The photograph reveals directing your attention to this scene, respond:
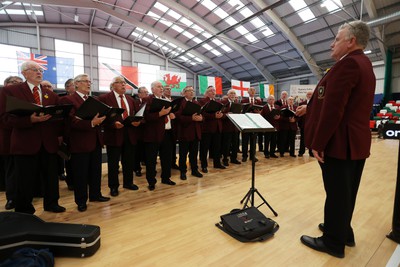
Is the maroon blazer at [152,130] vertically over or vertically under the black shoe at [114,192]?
over

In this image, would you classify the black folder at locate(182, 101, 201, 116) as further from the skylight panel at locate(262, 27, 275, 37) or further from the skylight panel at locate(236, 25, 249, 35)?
the skylight panel at locate(236, 25, 249, 35)

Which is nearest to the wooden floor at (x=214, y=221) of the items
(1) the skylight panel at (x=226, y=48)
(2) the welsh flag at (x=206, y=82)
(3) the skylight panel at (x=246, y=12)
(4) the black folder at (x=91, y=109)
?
(4) the black folder at (x=91, y=109)

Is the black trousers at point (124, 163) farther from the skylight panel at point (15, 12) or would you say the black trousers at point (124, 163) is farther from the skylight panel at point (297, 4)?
the skylight panel at point (15, 12)

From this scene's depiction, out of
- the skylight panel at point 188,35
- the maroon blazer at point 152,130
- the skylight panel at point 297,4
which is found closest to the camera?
the maroon blazer at point 152,130

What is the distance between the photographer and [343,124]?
4.92 feet

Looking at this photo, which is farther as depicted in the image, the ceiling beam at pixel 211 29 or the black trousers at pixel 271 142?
the ceiling beam at pixel 211 29

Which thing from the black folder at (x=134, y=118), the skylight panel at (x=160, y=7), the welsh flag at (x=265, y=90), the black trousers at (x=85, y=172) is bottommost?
the black trousers at (x=85, y=172)

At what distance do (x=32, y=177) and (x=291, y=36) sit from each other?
13326 mm

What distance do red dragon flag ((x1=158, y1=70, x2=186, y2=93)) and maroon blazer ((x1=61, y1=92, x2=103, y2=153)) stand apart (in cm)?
876

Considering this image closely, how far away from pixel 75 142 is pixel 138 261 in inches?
56.3

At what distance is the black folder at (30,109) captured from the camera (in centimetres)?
185

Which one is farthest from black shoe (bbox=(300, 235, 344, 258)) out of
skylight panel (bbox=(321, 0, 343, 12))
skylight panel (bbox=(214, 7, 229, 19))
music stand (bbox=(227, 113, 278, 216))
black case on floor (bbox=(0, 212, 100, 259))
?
skylight panel (bbox=(214, 7, 229, 19))

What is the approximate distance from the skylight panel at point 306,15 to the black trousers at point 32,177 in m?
12.3

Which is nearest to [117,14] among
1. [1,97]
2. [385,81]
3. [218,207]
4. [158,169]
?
[158,169]
